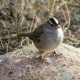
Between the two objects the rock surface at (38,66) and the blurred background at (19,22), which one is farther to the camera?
the blurred background at (19,22)

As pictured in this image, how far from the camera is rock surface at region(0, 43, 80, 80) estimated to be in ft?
7.84

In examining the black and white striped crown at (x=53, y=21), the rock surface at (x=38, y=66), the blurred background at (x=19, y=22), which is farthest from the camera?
the blurred background at (x=19, y=22)

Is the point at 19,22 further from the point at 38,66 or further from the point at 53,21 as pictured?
the point at 38,66

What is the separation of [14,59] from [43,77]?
816 mm

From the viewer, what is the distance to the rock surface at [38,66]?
7.84 feet

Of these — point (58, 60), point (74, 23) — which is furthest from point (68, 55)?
point (74, 23)

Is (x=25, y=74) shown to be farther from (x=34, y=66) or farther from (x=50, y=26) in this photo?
(x=50, y=26)

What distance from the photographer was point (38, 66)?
2645 millimetres

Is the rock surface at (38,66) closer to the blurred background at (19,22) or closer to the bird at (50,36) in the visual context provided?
the bird at (50,36)

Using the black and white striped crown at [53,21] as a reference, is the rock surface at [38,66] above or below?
below

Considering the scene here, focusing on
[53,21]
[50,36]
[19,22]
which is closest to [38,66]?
[50,36]

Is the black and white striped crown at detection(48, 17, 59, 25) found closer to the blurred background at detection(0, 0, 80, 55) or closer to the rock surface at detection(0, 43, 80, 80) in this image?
the rock surface at detection(0, 43, 80, 80)

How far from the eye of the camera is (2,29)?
16.5 ft

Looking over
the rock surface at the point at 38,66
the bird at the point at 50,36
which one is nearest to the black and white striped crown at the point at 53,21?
the bird at the point at 50,36
